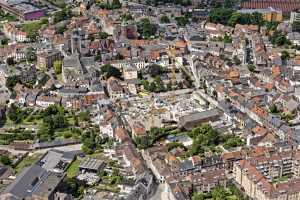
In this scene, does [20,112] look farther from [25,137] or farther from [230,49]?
[230,49]

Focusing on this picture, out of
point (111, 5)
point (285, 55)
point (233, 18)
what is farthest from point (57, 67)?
point (233, 18)

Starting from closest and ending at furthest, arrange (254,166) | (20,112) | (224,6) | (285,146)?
(254,166), (285,146), (20,112), (224,6)

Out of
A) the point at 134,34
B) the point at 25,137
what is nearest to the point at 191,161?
the point at 25,137

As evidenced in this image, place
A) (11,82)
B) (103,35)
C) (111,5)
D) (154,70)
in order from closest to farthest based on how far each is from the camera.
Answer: (11,82)
(154,70)
(103,35)
(111,5)

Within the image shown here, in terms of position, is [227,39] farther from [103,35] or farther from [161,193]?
[161,193]

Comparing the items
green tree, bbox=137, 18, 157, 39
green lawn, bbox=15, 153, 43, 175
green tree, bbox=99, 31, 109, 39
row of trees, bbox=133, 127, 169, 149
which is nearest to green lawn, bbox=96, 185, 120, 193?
row of trees, bbox=133, 127, 169, 149

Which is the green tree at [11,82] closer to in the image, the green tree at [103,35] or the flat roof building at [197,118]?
the green tree at [103,35]
